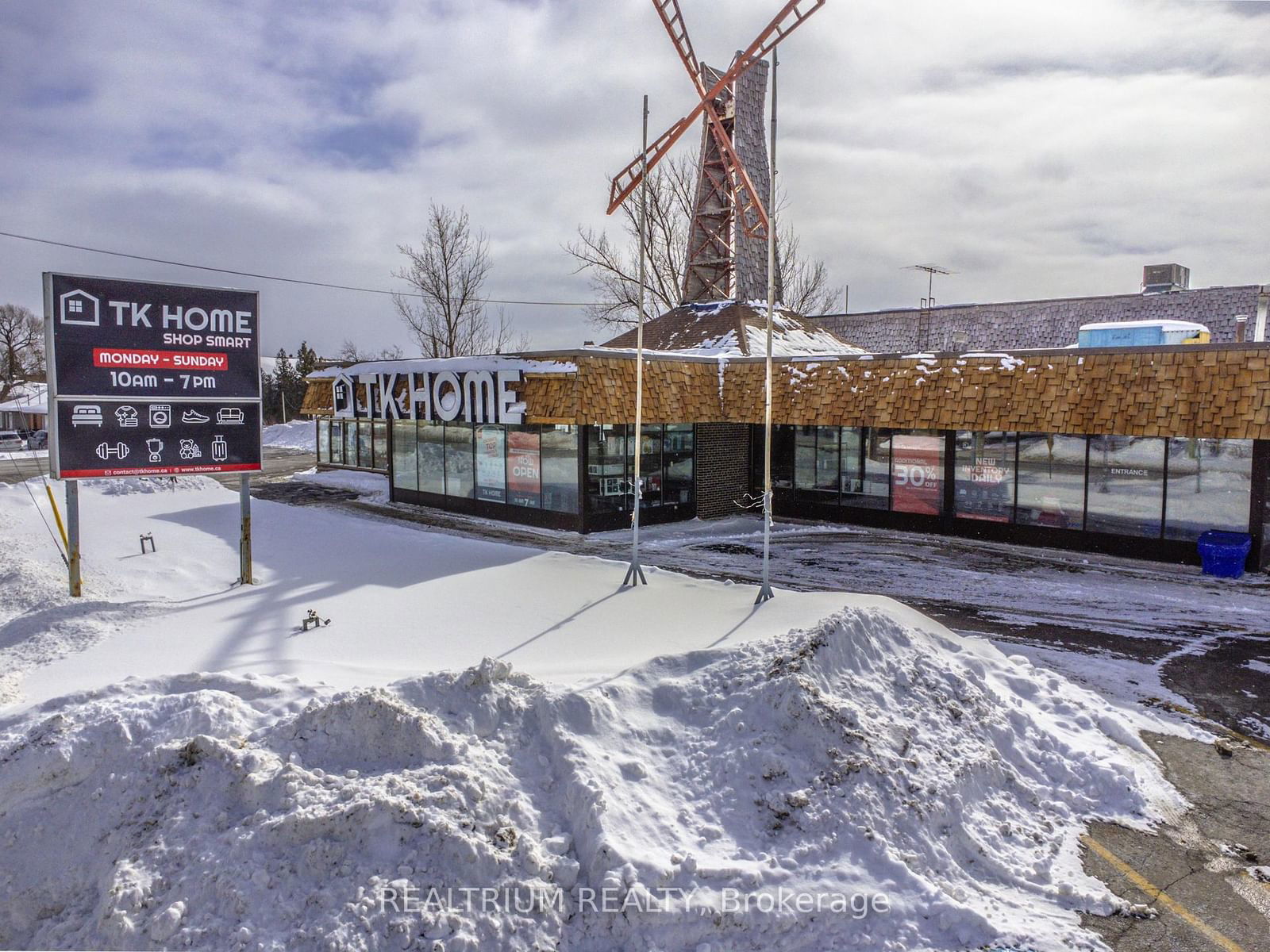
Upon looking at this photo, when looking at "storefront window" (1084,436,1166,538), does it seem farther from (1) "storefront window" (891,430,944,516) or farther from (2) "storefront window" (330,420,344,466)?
(2) "storefront window" (330,420,344,466)

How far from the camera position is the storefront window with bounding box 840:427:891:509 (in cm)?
2100

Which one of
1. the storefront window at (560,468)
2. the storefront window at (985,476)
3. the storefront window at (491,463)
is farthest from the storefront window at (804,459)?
the storefront window at (491,463)

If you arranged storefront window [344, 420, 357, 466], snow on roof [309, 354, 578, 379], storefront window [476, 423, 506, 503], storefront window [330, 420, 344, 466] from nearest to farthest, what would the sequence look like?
snow on roof [309, 354, 578, 379] → storefront window [476, 423, 506, 503] → storefront window [344, 420, 357, 466] → storefront window [330, 420, 344, 466]

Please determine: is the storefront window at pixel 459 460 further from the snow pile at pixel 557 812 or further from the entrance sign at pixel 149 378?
the snow pile at pixel 557 812

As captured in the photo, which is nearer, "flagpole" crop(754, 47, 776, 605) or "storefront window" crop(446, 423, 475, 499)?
"flagpole" crop(754, 47, 776, 605)

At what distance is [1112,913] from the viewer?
227 inches

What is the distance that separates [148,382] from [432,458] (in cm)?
1190

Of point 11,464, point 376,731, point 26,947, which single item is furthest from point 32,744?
point 11,464

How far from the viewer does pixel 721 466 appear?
22594mm

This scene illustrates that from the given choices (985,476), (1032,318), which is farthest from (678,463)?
(1032,318)

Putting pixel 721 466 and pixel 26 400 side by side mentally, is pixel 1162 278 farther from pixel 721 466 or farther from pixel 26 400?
pixel 26 400

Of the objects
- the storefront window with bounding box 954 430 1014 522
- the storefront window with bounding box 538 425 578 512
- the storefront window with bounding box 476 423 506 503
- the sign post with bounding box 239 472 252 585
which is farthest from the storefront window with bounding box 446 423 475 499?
the storefront window with bounding box 954 430 1014 522

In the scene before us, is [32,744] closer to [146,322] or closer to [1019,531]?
[146,322]

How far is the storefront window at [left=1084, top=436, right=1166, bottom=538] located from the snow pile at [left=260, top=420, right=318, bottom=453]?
1673 inches
